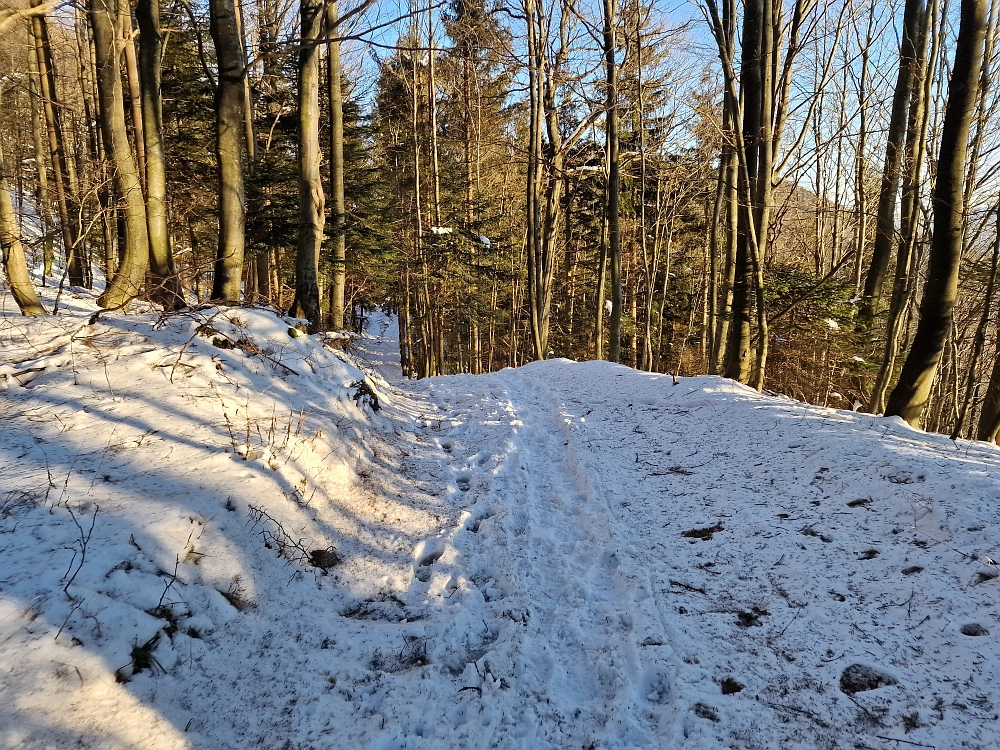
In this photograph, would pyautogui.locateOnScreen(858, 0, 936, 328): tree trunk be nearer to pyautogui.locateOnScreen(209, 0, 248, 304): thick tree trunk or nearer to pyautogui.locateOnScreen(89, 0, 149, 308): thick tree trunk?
pyautogui.locateOnScreen(209, 0, 248, 304): thick tree trunk

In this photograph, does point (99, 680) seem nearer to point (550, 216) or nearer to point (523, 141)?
point (550, 216)

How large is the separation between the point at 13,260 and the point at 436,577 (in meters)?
7.32

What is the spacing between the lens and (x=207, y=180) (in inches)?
601

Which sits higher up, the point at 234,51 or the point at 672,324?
the point at 234,51

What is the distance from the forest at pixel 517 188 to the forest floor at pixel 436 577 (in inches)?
55.5

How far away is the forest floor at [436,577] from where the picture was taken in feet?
7.16

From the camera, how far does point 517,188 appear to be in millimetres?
25516

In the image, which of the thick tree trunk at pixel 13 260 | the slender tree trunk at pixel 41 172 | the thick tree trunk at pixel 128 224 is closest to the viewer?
the thick tree trunk at pixel 13 260

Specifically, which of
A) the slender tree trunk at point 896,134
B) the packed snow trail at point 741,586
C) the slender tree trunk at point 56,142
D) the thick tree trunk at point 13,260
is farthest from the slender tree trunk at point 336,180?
the slender tree trunk at point 896,134

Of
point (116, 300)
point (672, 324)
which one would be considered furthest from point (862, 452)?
point (672, 324)

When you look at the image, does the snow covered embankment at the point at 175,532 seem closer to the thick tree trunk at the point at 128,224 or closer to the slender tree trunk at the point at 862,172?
the thick tree trunk at the point at 128,224

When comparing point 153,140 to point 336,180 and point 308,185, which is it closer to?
point 308,185

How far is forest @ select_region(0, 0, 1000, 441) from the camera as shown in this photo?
6852mm

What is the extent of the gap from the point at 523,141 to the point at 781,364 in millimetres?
13423
